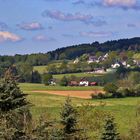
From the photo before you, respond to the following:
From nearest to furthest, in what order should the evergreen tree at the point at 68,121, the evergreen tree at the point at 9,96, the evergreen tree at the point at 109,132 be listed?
the evergreen tree at the point at 9,96 < the evergreen tree at the point at 68,121 < the evergreen tree at the point at 109,132

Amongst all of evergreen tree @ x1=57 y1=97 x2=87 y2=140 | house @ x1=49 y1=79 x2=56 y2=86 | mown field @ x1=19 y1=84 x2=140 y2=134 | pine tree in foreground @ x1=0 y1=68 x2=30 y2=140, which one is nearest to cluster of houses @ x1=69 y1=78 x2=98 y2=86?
house @ x1=49 y1=79 x2=56 y2=86

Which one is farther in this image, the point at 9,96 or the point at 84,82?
the point at 84,82

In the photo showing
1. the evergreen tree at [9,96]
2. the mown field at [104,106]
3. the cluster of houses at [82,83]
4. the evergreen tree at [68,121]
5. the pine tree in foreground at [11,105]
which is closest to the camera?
the pine tree in foreground at [11,105]

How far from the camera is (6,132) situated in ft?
68.5

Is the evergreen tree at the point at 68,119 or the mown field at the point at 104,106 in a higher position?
the evergreen tree at the point at 68,119

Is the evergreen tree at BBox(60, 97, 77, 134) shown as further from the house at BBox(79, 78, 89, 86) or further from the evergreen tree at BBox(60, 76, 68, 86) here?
the house at BBox(79, 78, 89, 86)

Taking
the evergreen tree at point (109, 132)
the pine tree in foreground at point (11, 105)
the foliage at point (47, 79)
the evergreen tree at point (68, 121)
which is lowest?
the evergreen tree at point (109, 132)

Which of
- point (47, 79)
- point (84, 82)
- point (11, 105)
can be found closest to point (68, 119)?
point (11, 105)

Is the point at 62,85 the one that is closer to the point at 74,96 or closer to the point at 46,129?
the point at 74,96

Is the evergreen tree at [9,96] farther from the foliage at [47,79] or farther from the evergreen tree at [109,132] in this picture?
the foliage at [47,79]

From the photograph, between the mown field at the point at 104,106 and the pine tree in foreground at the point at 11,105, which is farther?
the mown field at the point at 104,106

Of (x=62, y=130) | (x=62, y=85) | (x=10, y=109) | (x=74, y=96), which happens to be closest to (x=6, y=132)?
(x=10, y=109)

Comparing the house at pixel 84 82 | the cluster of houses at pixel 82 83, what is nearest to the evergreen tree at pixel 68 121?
the cluster of houses at pixel 82 83

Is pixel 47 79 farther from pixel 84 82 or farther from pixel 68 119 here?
pixel 68 119
